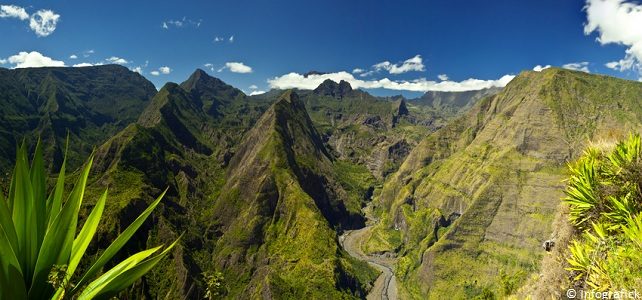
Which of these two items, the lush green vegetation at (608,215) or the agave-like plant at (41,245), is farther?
the lush green vegetation at (608,215)

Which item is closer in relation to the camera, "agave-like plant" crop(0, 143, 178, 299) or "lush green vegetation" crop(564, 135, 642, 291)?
"agave-like plant" crop(0, 143, 178, 299)

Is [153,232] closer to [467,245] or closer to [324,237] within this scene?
[324,237]

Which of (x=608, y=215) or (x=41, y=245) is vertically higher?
(x=41, y=245)

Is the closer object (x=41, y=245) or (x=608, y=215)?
(x=41, y=245)
